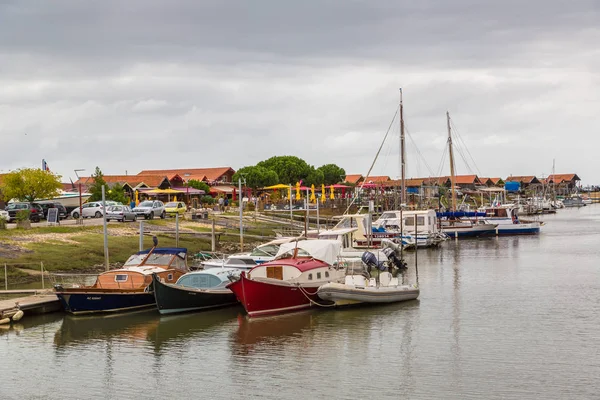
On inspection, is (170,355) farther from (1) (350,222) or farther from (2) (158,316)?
(1) (350,222)

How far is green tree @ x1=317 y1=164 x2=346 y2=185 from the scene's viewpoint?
155 meters

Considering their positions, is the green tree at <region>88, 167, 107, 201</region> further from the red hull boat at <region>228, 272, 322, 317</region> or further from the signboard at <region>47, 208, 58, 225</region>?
the red hull boat at <region>228, 272, 322, 317</region>

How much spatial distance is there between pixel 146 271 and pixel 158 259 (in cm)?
194

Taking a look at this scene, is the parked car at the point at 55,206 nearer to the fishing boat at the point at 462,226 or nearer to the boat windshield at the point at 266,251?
the boat windshield at the point at 266,251

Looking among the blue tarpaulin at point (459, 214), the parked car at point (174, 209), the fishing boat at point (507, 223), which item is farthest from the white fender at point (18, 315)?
the fishing boat at point (507, 223)

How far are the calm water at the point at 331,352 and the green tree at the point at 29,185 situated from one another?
1741 inches

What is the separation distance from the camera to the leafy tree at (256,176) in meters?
129

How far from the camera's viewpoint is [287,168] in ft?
466

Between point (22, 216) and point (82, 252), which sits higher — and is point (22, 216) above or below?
above

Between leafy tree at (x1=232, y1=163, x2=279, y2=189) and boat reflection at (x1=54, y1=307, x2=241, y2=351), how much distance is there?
89711 mm

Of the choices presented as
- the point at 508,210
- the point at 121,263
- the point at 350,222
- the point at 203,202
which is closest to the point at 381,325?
the point at 121,263

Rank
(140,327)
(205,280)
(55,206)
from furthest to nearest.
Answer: (55,206), (205,280), (140,327)

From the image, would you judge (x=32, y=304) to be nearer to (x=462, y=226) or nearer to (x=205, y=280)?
(x=205, y=280)

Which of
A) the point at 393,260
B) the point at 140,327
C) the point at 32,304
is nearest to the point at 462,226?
the point at 393,260
